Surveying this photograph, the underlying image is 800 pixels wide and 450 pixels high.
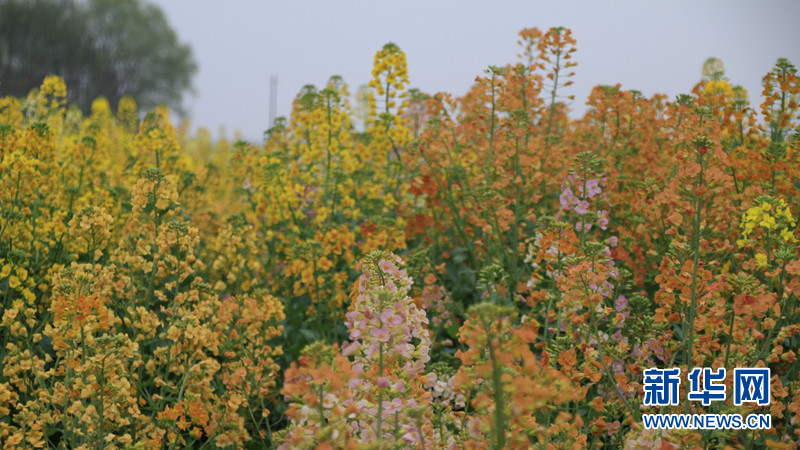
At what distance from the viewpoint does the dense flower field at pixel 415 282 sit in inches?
76.8

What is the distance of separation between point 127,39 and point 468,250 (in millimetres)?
42447

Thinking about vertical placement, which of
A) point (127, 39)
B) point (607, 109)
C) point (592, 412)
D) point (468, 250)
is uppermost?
point (127, 39)

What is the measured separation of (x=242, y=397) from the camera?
8.79ft

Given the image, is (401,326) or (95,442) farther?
(95,442)

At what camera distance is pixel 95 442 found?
2344 millimetres

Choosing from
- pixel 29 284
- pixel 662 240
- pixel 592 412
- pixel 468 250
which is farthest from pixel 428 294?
pixel 29 284

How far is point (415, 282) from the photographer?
12.6ft

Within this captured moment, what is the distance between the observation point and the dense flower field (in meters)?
1.95

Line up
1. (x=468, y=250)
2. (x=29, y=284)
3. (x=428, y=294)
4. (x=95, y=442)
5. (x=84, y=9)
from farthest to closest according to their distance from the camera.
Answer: (x=84, y=9), (x=468, y=250), (x=428, y=294), (x=29, y=284), (x=95, y=442)

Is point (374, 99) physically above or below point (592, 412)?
above

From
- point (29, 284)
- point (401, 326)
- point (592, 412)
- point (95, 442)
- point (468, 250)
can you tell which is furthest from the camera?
point (468, 250)

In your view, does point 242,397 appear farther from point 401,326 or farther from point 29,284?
point 29,284

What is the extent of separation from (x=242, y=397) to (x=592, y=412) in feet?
5.20

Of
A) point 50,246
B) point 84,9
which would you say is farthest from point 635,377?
point 84,9
